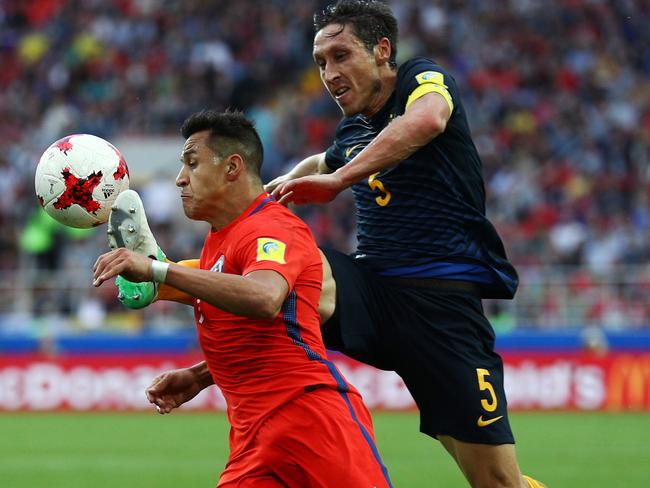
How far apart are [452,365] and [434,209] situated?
0.71m

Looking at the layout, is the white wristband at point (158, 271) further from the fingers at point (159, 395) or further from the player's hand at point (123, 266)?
the fingers at point (159, 395)

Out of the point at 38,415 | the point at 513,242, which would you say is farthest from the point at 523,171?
the point at 38,415

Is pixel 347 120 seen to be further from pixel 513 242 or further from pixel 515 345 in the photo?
pixel 513 242

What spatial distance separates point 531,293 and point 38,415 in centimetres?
664

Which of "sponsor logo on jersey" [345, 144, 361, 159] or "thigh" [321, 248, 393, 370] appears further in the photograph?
"sponsor logo on jersey" [345, 144, 361, 159]

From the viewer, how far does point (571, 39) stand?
70.8ft

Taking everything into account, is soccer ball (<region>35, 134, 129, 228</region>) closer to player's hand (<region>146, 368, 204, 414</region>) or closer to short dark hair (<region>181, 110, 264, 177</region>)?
short dark hair (<region>181, 110, 264, 177</region>)

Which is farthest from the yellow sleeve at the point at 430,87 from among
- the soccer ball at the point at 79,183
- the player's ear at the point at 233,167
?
the soccer ball at the point at 79,183

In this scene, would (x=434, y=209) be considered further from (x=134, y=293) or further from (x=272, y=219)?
(x=134, y=293)

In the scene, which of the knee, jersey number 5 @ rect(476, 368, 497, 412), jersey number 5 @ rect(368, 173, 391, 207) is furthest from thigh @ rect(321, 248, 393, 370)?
the knee

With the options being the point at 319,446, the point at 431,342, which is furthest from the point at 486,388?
the point at 319,446

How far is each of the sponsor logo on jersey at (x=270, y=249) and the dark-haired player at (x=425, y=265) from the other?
0.85m

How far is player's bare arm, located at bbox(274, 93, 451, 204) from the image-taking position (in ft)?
17.1

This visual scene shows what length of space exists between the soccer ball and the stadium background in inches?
205
